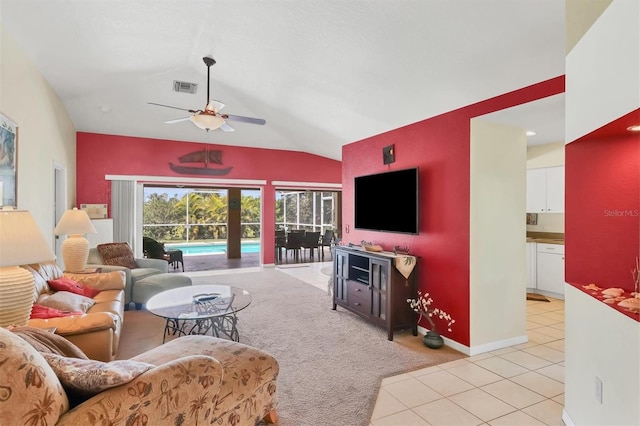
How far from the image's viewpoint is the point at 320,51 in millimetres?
3414

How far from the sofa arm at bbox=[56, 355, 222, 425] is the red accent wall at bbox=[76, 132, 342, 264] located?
6.18 meters

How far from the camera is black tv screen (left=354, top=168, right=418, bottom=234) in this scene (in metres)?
3.86

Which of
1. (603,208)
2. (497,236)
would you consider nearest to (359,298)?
(497,236)

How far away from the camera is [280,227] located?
→ 42.2 feet

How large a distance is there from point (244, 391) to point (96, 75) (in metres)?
4.52

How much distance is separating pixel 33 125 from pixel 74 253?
1536 mm

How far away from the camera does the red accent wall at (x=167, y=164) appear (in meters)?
6.39

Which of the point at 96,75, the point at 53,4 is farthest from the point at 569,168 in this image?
the point at 96,75

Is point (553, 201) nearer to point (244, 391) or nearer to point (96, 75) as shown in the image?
point (244, 391)

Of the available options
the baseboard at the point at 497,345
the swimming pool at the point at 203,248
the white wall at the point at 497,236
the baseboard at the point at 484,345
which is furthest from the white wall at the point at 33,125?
the swimming pool at the point at 203,248

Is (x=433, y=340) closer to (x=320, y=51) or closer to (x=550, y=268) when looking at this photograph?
(x=550, y=268)

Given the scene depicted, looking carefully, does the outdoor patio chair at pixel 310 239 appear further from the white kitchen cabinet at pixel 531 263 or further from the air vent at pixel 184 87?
the white kitchen cabinet at pixel 531 263

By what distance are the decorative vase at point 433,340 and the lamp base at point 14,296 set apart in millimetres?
3249

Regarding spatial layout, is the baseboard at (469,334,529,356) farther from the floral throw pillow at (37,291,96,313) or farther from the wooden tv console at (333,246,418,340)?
the floral throw pillow at (37,291,96,313)
